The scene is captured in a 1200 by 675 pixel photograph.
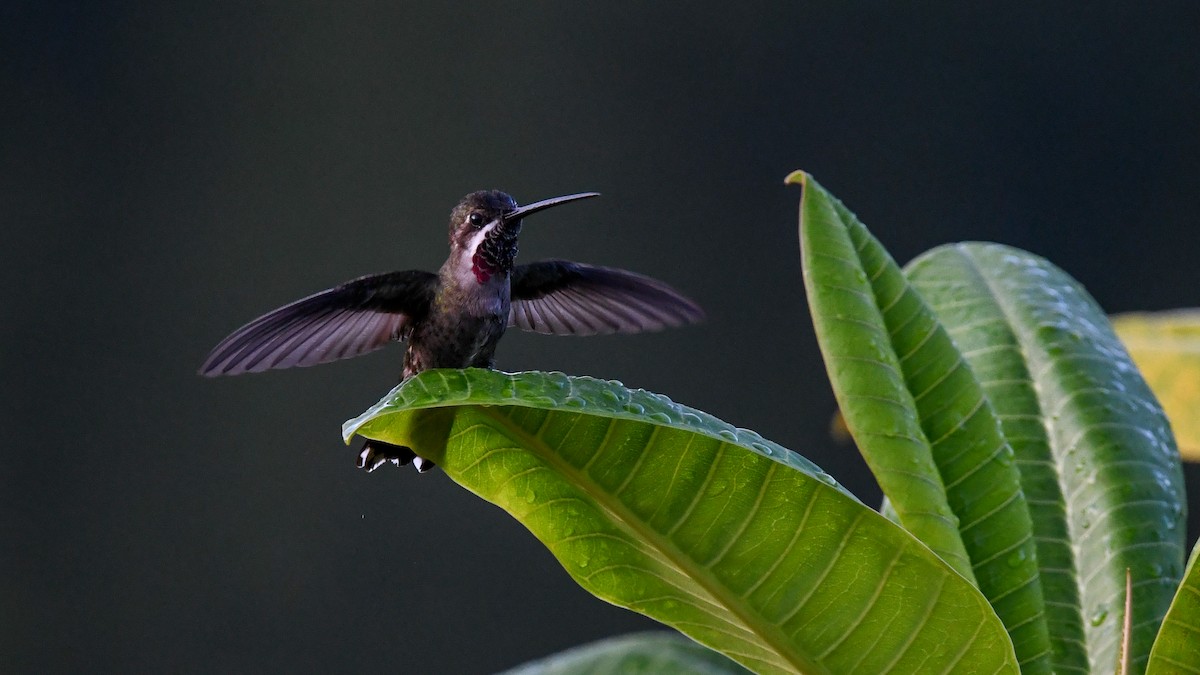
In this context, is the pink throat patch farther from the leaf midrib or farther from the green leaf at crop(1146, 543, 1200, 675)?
the green leaf at crop(1146, 543, 1200, 675)

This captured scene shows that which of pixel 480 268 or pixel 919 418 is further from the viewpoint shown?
pixel 480 268

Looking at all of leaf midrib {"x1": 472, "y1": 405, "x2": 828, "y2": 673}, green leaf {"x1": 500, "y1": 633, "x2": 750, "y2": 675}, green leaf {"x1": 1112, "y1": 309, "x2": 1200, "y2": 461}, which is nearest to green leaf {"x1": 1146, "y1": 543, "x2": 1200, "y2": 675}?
leaf midrib {"x1": 472, "y1": 405, "x2": 828, "y2": 673}

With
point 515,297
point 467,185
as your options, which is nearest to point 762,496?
point 515,297

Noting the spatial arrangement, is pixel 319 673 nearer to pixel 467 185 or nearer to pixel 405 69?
pixel 467 185

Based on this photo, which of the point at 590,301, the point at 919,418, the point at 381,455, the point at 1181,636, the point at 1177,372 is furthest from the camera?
the point at 1177,372

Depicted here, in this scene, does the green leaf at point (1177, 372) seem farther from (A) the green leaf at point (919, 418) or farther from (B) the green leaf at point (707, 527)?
(B) the green leaf at point (707, 527)

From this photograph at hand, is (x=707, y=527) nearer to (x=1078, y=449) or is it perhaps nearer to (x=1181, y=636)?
(x=1181, y=636)

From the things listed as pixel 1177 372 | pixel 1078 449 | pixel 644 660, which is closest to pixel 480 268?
pixel 644 660
